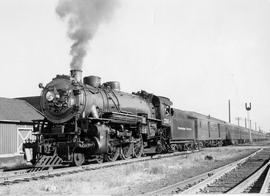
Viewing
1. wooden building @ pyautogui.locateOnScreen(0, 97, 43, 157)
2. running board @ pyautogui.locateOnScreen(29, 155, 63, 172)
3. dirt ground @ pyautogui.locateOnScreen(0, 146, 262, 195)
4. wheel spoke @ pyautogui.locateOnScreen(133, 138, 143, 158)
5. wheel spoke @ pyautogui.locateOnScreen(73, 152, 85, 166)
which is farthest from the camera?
wooden building @ pyautogui.locateOnScreen(0, 97, 43, 157)

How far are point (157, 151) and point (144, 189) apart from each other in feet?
36.9

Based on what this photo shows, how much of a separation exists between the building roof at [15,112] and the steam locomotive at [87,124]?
20.8 feet

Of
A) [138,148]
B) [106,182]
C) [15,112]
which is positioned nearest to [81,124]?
[106,182]

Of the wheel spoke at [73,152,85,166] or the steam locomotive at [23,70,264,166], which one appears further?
the steam locomotive at [23,70,264,166]

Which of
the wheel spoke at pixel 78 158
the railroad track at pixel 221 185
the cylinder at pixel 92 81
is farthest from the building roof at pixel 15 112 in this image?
the railroad track at pixel 221 185

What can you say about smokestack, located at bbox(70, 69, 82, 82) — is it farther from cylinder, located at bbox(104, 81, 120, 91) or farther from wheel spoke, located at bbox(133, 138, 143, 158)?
wheel spoke, located at bbox(133, 138, 143, 158)

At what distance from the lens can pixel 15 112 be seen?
22969 mm

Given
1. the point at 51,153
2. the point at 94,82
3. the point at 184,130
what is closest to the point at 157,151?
the point at 184,130

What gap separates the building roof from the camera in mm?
21048

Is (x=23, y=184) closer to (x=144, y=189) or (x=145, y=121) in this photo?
Result: (x=144, y=189)

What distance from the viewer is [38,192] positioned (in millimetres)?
7848

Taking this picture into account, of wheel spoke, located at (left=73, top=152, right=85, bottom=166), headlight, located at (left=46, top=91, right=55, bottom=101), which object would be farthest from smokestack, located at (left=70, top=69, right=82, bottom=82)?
wheel spoke, located at (left=73, top=152, right=85, bottom=166)

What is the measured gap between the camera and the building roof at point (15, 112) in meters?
21.0

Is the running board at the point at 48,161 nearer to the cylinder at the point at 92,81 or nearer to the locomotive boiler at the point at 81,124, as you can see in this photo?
the locomotive boiler at the point at 81,124
